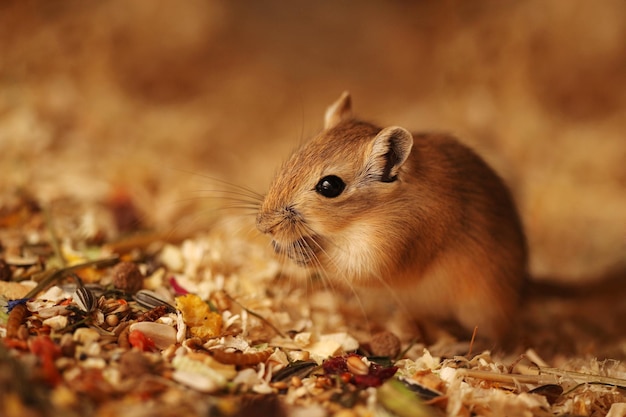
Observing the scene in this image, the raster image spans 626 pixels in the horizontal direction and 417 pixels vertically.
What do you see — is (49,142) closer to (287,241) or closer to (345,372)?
(287,241)

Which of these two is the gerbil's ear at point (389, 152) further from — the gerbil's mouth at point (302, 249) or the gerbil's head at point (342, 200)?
the gerbil's mouth at point (302, 249)

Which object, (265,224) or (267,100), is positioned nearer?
(265,224)

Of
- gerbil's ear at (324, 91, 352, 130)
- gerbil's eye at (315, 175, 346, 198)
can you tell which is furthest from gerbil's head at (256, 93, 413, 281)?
gerbil's ear at (324, 91, 352, 130)

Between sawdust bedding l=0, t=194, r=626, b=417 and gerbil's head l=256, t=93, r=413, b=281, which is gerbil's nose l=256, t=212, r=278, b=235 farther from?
sawdust bedding l=0, t=194, r=626, b=417

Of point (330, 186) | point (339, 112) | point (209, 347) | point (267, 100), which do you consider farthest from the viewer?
point (267, 100)

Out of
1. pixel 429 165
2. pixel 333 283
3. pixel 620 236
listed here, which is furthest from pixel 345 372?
pixel 620 236

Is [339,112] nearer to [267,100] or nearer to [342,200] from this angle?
[342,200]

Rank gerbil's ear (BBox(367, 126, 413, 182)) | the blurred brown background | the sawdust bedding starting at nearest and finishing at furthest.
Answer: the sawdust bedding
gerbil's ear (BBox(367, 126, 413, 182))
the blurred brown background

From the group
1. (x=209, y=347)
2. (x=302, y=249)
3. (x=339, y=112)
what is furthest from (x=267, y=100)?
(x=209, y=347)
